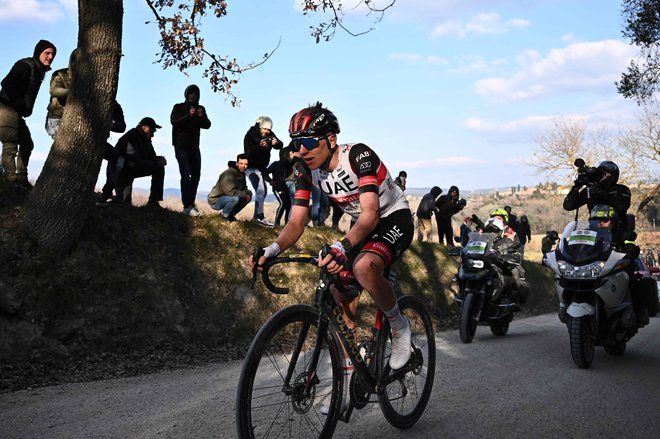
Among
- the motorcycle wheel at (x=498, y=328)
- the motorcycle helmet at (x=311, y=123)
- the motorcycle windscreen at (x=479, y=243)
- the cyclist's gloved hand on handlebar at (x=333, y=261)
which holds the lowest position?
the motorcycle wheel at (x=498, y=328)

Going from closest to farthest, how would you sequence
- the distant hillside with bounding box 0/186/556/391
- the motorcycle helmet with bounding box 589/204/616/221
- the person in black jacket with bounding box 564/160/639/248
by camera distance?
the distant hillside with bounding box 0/186/556/391 → the motorcycle helmet with bounding box 589/204/616/221 → the person in black jacket with bounding box 564/160/639/248

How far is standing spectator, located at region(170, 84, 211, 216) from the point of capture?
36.3 feet

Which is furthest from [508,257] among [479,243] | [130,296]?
[130,296]

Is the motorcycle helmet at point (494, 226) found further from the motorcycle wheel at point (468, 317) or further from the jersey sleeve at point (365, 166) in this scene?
the jersey sleeve at point (365, 166)

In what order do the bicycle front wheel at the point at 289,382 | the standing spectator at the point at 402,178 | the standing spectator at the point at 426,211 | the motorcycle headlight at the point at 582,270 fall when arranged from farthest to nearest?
the standing spectator at the point at 426,211 → the standing spectator at the point at 402,178 → the motorcycle headlight at the point at 582,270 → the bicycle front wheel at the point at 289,382

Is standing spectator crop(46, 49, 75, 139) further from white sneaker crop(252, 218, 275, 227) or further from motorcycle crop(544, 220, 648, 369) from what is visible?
motorcycle crop(544, 220, 648, 369)

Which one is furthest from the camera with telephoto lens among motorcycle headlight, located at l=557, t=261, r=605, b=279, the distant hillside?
the distant hillside

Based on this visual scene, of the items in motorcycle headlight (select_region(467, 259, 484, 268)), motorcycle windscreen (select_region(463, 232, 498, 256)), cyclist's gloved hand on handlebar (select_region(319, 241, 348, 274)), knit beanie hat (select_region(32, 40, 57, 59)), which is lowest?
motorcycle headlight (select_region(467, 259, 484, 268))

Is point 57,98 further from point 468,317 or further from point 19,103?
point 468,317

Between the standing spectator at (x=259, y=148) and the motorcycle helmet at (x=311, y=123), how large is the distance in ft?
24.1

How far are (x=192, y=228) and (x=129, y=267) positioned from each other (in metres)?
1.61

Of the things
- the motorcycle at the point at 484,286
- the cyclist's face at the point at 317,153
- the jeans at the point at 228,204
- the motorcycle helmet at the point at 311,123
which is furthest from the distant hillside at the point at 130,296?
the motorcycle helmet at the point at 311,123

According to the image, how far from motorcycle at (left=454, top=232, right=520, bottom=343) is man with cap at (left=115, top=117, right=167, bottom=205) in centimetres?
491

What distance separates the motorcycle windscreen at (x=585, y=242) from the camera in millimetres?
8352
